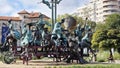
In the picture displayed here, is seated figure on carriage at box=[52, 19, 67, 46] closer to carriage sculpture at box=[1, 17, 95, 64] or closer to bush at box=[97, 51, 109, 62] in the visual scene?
carriage sculpture at box=[1, 17, 95, 64]

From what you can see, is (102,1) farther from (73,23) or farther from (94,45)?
(73,23)

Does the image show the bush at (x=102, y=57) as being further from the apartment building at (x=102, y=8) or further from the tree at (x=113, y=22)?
the apartment building at (x=102, y=8)

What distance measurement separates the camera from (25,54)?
2633cm

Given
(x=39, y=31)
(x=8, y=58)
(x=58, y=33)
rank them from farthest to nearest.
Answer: (x=8, y=58) → (x=39, y=31) → (x=58, y=33)

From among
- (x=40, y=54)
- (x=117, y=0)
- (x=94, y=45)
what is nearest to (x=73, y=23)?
(x=40, y=54)

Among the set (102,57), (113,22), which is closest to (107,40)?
(102,57)

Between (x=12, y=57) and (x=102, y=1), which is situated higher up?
(x=102, y=1)

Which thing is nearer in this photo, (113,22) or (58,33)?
(58,33)

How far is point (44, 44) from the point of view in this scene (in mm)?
26688

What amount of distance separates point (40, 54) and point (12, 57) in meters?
2.26

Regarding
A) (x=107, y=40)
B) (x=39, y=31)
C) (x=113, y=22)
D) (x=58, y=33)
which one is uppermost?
(x=113, y=22)

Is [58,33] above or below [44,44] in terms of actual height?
above

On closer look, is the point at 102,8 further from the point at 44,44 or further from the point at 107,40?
the point at 44,44

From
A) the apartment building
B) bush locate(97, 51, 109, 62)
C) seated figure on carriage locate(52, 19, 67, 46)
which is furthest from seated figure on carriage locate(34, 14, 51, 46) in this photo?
the apartment building
